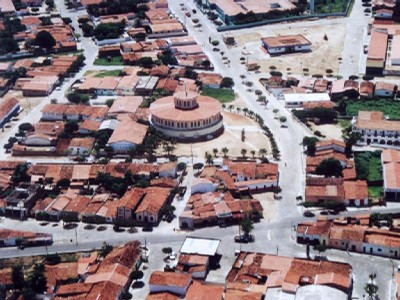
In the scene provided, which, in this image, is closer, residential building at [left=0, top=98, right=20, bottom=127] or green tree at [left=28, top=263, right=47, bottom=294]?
green tree at [left=28, top=263, right=47, bottom=294]

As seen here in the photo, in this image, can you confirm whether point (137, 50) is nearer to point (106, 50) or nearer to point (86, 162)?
point (106, 50)

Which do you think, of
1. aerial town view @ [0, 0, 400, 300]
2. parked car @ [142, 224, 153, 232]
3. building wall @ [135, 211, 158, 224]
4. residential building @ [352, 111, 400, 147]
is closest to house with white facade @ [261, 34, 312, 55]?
aerial town view @ [0, 0, 400, 300]

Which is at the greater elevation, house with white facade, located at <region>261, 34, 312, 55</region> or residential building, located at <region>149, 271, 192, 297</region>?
residential building, located at <region>149, 271, 192, 297</region>

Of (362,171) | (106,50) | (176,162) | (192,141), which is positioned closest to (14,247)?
(176,162)

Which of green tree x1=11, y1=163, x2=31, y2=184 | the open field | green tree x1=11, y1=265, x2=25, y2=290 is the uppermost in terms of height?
→ green tree x1=11, y1=265, x2=25, y2=290

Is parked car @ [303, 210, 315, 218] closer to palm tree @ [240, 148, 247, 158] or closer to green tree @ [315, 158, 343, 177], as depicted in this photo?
green tree @ [315, 158, 343, 177]

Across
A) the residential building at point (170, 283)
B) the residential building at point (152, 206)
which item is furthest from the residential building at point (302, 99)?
the residential building at point (170, 283)

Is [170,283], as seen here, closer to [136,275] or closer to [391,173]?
[136,275]
